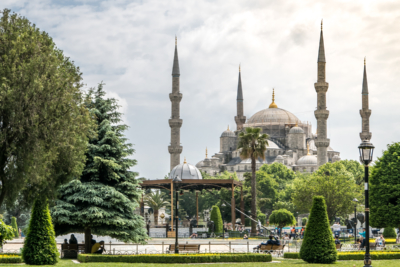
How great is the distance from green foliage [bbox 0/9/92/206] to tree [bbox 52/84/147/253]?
2755 millimetres

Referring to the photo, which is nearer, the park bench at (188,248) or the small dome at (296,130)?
the park bench at (188,248)

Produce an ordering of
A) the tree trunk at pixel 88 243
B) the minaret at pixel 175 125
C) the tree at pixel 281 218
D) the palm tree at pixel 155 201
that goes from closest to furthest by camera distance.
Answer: the tree trunk at pixel 88 243 < the tree at pixel 281 218 < the palm tree at pixel 155 201 < the minaret at pixel 175 125

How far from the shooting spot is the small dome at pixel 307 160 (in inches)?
4065

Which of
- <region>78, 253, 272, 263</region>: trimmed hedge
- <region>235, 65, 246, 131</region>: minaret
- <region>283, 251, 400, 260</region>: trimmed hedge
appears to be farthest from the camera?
<region>235, 65, 246, 131</region>: minaret

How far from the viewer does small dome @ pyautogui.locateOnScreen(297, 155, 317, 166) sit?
103 metres

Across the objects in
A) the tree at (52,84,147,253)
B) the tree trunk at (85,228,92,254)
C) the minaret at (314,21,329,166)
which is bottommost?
the tree trunk at (85,228,92,254)

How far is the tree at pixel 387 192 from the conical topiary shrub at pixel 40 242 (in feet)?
61.2

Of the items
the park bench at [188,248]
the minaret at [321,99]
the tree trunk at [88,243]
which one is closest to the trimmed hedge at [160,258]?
the tree trunk at [88,243]

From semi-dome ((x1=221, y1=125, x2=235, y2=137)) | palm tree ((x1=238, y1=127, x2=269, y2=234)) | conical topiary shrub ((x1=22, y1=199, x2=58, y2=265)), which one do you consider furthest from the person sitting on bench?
semi-dome ((x1=221, y1=125, x2=235, y2=137))

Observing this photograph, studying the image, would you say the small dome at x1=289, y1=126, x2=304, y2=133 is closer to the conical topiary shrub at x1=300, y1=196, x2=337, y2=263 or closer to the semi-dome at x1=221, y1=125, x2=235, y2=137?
the semi-dome at x1=221, y1=125, x2=235, y2=137

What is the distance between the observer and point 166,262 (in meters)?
18.0

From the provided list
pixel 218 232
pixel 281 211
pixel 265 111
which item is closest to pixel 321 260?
pixel 281 211

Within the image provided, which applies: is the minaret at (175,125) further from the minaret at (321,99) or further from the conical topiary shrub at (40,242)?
the conical topiary shrub at (40,242)

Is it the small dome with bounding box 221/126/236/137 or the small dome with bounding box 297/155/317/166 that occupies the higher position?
the small dome with bounding box 221/126/236/137
